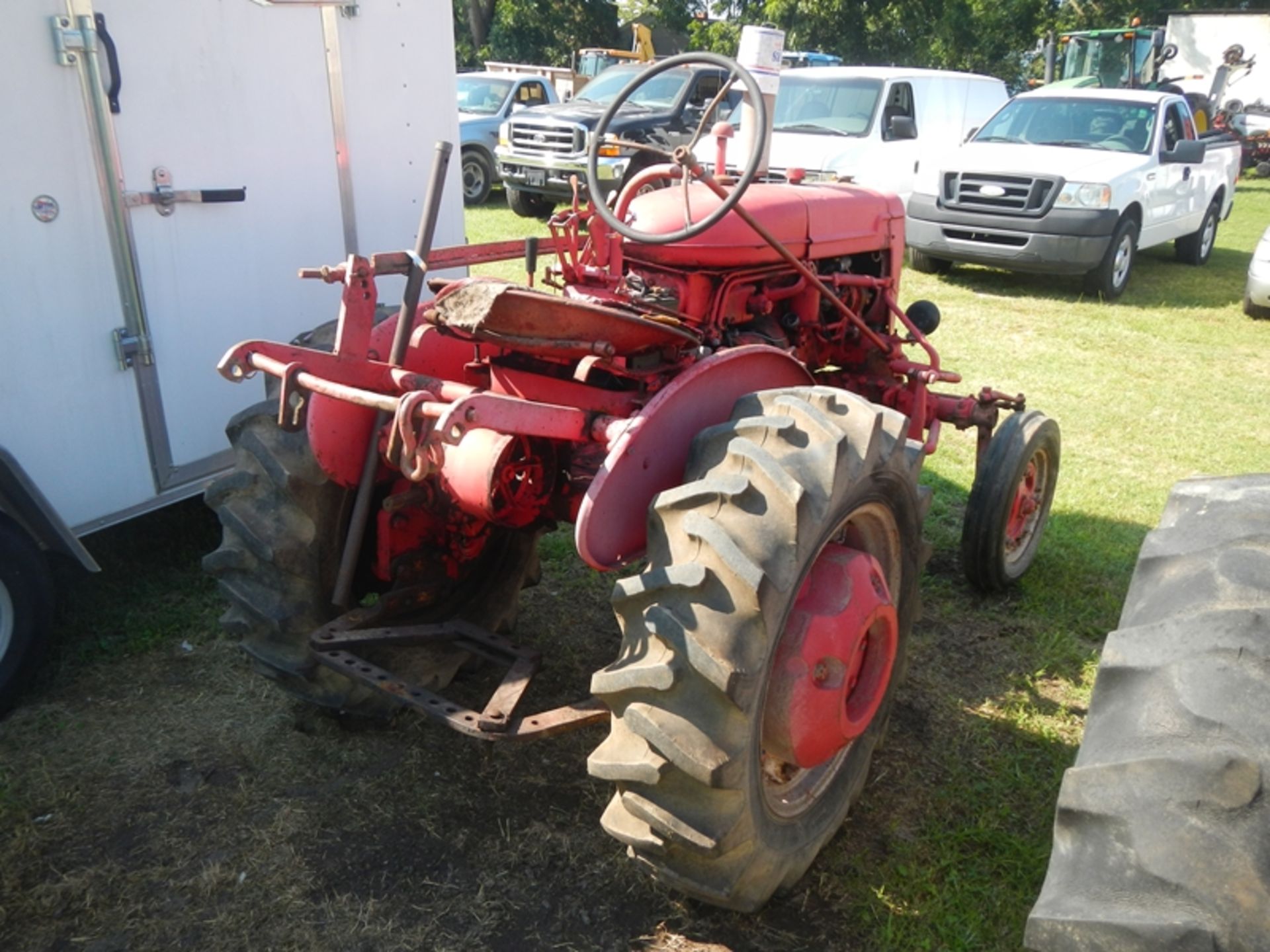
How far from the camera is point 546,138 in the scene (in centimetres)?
1402

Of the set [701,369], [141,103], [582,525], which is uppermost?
[141,103]

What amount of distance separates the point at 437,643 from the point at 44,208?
2.03 metres

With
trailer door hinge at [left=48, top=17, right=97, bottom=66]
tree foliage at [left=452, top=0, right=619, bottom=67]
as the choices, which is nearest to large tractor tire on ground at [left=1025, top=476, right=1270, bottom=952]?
trailer door hinge at [left=48, top=17, right=97, bottom=66]

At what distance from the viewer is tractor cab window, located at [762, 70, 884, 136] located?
11719 millimetres

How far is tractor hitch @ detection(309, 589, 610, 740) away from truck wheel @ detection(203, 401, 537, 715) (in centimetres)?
9

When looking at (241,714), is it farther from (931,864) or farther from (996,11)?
(996,11)

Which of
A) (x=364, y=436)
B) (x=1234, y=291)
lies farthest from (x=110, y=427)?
(x=1234, y=291)

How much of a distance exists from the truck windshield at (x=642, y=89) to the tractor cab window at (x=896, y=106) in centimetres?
320

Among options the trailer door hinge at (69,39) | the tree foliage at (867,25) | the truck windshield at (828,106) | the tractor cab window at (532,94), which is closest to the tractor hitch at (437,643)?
the trailer door hinge at (69,39)

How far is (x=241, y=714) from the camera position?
11.5 ft

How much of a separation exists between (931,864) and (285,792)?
1.90 m

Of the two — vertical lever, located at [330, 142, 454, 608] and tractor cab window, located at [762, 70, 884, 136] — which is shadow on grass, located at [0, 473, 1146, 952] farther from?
tractor cab window, located at [762, 70, 884, 136]

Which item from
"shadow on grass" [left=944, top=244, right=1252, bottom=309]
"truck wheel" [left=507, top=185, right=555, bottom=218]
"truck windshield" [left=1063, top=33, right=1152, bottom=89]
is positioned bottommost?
"shadow on grass" [left=944, top=244, right=1252, bottom=309]

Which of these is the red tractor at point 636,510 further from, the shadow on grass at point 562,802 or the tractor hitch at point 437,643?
the shadow on grass at point 562,802
